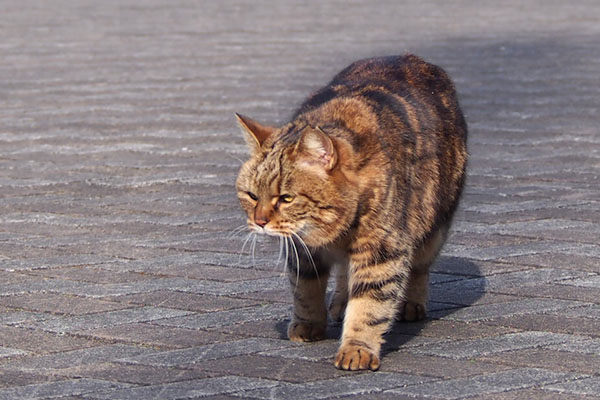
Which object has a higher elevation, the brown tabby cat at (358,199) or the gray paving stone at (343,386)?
the brown tabby cat at (358,199)

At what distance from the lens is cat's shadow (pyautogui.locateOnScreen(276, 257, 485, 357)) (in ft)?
13.0

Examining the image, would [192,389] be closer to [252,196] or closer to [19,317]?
[252,196]

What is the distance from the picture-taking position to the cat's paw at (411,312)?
4.09 metres

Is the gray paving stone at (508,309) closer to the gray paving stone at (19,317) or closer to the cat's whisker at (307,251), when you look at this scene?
the cat's whisker at (307,251)

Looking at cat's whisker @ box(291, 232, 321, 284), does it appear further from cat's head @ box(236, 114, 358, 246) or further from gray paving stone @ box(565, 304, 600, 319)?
gray paving stone @ box(565, 304, 600, 319)

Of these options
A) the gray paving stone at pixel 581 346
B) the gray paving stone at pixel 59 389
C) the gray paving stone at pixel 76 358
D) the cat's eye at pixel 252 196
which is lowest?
the gray paving stone at pixel 76 358

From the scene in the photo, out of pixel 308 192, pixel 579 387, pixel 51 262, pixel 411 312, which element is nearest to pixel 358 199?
pixel 308 192

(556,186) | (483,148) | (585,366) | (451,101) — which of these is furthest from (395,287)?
(483,148)

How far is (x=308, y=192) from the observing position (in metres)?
3.55

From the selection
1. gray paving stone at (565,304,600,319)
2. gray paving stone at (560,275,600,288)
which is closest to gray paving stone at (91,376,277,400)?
gray paving stone at (565,304,600,319)

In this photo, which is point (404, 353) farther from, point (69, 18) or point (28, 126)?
point (69, 18)

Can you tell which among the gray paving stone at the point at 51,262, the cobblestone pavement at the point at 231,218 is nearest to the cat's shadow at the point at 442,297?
the cobblestone pavement at the point at 231,218

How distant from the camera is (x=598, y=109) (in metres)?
7.13

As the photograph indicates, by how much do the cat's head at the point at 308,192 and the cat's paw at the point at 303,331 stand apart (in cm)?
43
